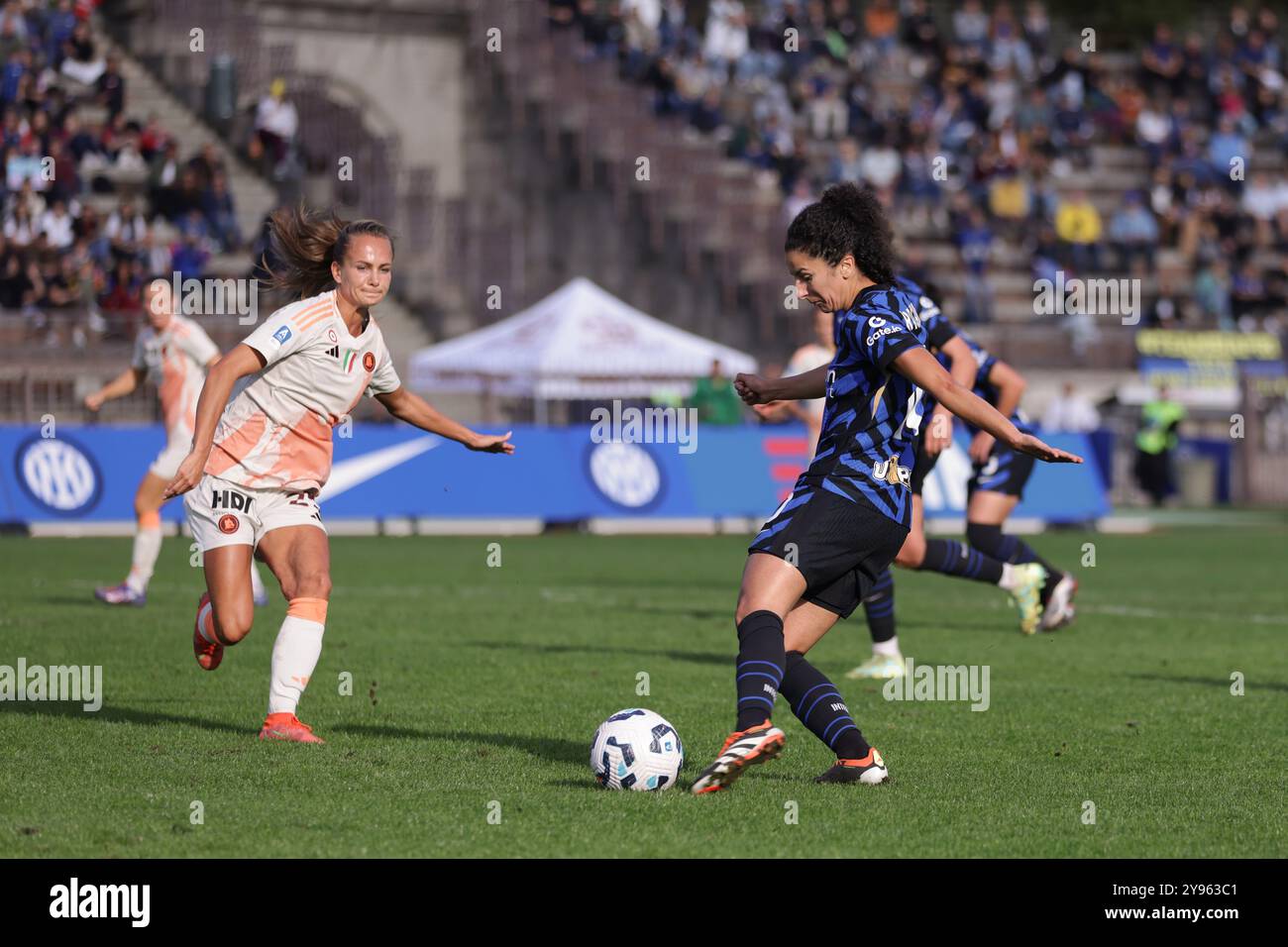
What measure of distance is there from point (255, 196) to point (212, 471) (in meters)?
23.4

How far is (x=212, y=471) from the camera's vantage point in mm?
8211

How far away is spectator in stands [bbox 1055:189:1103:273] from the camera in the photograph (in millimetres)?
37500

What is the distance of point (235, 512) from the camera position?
8188 mm

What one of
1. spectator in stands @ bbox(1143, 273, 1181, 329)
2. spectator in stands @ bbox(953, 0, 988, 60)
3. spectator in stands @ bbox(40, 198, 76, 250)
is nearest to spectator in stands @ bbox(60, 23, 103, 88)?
spectator in stands @ bbox(40, 198, 76, 250)

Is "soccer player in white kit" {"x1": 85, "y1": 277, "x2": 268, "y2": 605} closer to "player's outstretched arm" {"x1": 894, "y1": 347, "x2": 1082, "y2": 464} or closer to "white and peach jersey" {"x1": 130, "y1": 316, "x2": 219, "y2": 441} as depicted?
"white and peach jersey" {"x1": 130, "y1": 316, "x2": 219, "y2": 441}

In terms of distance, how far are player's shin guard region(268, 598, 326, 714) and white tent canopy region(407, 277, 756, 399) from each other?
1932 centimetres

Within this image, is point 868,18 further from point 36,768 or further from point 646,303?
point 36,768

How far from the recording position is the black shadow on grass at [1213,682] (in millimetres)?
10641

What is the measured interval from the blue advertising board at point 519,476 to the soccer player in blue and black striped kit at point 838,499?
15.9 metres

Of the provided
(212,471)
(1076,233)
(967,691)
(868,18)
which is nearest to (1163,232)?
(1076,233)

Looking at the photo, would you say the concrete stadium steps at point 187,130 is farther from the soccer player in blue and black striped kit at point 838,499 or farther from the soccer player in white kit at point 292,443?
the soccer player in blue and black striped kit at point 838,499

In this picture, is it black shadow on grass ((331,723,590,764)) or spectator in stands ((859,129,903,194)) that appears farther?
spectator in stands ((859,129,903,194))

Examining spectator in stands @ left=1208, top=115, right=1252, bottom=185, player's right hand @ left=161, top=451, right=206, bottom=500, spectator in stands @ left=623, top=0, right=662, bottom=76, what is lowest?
player's right hand @ left=161, top=451, right=206, bottom=500

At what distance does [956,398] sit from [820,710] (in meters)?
1.30
